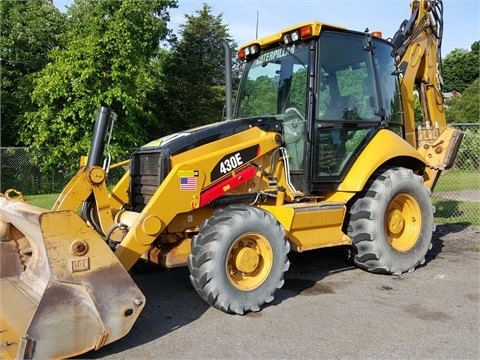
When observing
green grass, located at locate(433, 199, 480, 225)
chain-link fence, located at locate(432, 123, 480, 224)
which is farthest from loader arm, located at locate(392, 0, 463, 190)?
chain-link fence, located at locate(432, 123, 480, 224)

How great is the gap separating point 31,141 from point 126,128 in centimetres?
337

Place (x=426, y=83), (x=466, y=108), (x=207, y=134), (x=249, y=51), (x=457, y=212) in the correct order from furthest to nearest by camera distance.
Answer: (x=466, y=108)
(x=457, y=212)
(x=426, y=83)
(x=249, y=51)
(x=207, y=134)

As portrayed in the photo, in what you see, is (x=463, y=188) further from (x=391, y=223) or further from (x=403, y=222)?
(x=391, y=223)

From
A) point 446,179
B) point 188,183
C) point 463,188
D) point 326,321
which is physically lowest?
point 326,321

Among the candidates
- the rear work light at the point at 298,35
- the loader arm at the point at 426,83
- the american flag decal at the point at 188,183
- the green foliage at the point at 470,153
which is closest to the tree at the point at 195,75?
the green foliage at the point at 470,153

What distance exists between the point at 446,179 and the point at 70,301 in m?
12.7

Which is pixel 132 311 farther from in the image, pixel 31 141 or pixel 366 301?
pixel 31 141

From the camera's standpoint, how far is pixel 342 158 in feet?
18.7

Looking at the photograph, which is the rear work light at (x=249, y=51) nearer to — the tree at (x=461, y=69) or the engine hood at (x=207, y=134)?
the engine hood at (x=207, y=134)

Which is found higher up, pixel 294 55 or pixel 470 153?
pixel 294 55

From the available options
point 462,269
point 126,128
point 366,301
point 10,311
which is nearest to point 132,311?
point 10,311

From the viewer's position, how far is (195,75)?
938 inches

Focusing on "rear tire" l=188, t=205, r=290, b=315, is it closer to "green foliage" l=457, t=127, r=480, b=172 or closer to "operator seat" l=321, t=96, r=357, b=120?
"operator seat" l=321, t=96, r=357, b=120

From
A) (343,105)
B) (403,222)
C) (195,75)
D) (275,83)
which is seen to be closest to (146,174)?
(275,83)
